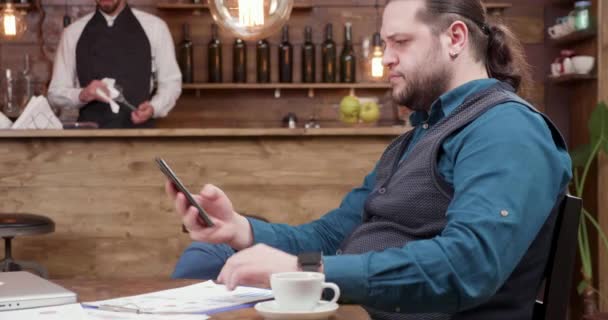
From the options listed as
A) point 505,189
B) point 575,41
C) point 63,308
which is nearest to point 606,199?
point 575,41

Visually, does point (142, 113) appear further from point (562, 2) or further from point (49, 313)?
point (49, 313)

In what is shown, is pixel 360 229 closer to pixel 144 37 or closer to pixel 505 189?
pixel 505 189

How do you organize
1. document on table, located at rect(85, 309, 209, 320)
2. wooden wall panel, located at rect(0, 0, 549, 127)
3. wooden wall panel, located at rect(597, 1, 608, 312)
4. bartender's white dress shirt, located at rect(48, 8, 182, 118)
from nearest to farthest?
document on table, located at rect(85, 309, 209, 320), wooden wall panel, located at rect(597, 1, 608, 312), bartender's white dress shirt, located at rect(48, 8, 182, 118), wooden wall panel, located at rect(0, 0, 549, 127)

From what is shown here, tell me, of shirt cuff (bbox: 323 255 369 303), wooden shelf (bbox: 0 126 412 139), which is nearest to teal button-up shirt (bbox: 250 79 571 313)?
shirt cuff (bbox: 323 255 369 303)

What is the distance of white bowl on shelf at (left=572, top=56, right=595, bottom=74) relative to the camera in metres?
4.80

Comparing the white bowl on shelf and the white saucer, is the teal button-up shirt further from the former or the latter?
the white bowl on shelf

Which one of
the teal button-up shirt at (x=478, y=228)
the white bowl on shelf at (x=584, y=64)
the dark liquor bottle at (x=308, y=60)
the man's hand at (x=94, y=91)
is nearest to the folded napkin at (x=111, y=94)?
the man's hand at (x=94, y=91)

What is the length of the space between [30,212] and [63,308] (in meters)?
2.59

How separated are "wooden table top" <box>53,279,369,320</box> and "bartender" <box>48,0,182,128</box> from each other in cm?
360

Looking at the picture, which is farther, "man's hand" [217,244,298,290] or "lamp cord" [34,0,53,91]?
"lamp cord" [34,0,53,91]

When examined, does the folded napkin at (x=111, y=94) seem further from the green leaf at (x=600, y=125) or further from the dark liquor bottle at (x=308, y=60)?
the green leaf at (x=600, y=125)

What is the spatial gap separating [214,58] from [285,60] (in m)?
0.47

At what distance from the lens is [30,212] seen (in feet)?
12.6

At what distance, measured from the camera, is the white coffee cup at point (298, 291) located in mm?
1195
